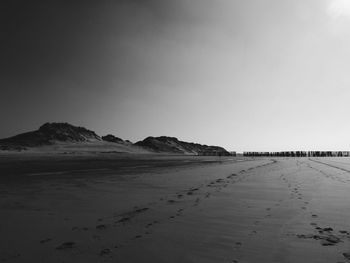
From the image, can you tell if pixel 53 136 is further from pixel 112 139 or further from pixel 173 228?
pixel 173 228

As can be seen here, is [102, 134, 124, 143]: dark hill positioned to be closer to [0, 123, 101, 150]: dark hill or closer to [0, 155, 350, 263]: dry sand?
[0, 123, 101, 150]: dark hill

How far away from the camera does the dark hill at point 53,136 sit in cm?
11312

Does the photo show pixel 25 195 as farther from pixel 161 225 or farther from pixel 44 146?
pixel 44 146

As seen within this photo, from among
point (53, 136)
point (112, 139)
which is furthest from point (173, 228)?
point (112, 139)

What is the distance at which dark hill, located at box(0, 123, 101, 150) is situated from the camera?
113125mm

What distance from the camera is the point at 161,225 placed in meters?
6.69

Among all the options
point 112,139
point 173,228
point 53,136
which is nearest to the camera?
point 173,228

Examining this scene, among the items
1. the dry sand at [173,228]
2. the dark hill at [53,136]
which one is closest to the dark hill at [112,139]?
the dark hill at [53,136]

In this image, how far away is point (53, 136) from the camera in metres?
123

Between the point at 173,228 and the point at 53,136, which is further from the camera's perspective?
the point at 53,136

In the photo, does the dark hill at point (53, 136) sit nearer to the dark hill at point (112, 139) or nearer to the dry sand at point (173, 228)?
the dark hill at point (112, 139)

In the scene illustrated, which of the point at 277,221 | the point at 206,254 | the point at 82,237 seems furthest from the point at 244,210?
the point at 82,237

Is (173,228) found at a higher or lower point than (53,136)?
lower

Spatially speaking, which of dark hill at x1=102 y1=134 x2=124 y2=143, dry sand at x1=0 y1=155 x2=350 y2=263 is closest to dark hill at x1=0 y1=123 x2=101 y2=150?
dark hill at x1=102 y1=134 x2=124 y2=143
